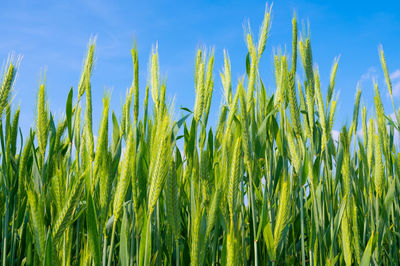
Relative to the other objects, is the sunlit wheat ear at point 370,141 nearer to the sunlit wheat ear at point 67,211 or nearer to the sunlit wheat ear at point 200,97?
the sunlit wheat ear at point 200,97

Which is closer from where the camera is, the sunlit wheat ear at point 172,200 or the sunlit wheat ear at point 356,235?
the sunlit wheat ear at point 172,200

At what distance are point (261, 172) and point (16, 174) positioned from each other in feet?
3.30

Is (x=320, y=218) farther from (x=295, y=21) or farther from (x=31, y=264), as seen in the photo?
(x=31, y=264)

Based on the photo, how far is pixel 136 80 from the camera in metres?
1.32

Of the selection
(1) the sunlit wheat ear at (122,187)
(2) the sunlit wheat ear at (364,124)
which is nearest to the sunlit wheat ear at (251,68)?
(1) the sunlit wheat ear at (122,187)

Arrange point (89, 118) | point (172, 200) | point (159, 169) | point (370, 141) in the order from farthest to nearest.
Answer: point (370, 141) < point (89, 118) < point (172, 200) < point (159, 169)

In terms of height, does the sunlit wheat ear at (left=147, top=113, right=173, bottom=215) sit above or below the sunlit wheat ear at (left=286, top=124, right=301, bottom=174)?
below

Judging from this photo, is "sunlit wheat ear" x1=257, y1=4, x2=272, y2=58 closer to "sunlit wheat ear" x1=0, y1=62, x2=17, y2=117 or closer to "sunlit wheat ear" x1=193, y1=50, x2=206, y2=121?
"sunlit wheat ear" x1=193, y1=50, x2=206, y2=121

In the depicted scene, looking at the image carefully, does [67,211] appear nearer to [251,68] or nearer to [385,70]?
[251,68]

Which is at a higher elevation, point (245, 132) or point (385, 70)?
point (385, 70)

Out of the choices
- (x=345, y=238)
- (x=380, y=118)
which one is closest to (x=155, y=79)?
(x=345, y=238)

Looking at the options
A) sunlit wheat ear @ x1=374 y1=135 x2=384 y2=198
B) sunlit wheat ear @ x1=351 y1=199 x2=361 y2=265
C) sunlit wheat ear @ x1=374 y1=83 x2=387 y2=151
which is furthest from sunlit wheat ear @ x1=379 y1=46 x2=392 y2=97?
sunlit wheat ear @ x1=351 y1=199 x2=361 y2=265

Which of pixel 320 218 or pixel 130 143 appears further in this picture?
pixel 320 218

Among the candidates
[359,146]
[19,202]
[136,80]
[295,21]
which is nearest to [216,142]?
[136,80]
